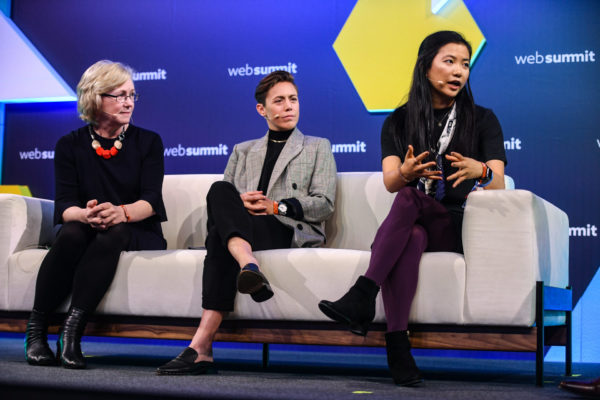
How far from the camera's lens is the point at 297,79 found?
427 cm

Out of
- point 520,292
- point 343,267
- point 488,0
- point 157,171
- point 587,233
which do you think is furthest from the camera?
point 488,0

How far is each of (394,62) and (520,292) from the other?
2143 mm

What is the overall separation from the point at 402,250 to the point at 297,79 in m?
2.24

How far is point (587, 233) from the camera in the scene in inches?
144

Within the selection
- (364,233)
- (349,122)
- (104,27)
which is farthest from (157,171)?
(104,27)

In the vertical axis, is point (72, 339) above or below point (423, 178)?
below

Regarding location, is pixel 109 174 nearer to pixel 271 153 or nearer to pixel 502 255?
pixel 271 153

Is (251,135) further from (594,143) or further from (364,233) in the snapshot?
(594,143)

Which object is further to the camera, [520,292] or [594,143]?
[594,143]

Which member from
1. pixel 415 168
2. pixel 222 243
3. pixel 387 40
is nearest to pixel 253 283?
pixel 222 243

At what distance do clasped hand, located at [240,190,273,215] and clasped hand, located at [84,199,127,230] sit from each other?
51cm

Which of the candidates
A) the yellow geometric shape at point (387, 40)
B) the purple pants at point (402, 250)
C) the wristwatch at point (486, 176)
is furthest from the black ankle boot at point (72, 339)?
the yellow geometric shape at point (387, 40)

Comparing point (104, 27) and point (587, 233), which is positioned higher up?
point (104, 27)

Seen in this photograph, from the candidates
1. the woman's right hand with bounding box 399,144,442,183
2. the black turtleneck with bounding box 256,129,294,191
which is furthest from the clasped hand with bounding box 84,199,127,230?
the woman's right hand with bounding box 399,144,442,183
